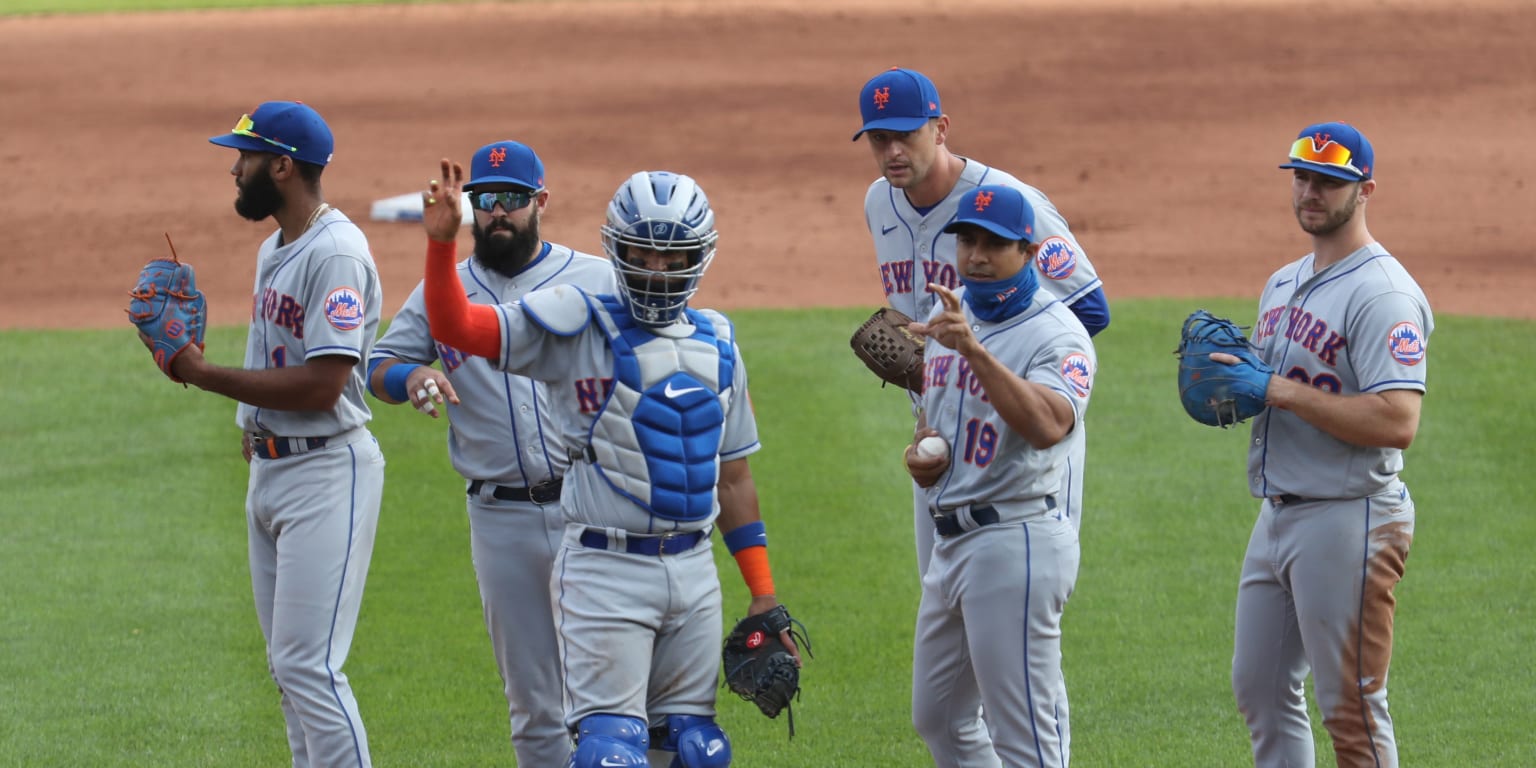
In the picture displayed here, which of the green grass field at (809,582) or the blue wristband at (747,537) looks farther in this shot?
the green grass field at (809,582)

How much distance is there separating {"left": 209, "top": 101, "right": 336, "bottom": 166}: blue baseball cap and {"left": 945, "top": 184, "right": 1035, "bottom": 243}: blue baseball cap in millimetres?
1938

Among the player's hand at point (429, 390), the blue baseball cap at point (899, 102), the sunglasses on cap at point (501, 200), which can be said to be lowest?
the player's hand at point (429, 390)

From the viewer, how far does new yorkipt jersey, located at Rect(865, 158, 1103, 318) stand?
579cm

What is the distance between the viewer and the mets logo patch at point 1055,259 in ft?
19.0

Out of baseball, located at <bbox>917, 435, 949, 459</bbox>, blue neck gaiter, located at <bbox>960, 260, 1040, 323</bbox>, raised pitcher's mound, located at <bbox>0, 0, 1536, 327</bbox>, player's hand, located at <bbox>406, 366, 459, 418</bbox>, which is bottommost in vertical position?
baseball, located at <bbox>917, 435, 949, 459</bbox>

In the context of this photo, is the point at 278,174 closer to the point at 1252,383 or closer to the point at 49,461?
the point at 1252,383

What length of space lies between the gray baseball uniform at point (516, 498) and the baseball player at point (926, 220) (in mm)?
1044

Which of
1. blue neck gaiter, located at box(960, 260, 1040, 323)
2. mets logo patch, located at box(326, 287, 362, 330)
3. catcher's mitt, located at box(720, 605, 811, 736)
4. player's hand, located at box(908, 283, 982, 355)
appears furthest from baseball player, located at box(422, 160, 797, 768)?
mets logo patch, located at box(326, 287, 362, 330)

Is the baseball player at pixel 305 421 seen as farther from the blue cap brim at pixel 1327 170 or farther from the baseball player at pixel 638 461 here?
the blue cap brim at pixel 1327 170

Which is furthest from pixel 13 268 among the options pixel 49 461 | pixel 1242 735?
pixel 1242 735

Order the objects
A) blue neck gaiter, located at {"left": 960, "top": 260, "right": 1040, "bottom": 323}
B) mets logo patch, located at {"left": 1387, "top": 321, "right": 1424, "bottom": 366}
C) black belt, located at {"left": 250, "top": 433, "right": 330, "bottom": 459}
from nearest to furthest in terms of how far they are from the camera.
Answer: blue neck gaiter, located at {"left": 960, "top": 260, "right": 1040, "bottom": 323} → mets logo patch, located at {"left": 1387, "top": 321, "right": 1424, "bottom": 366} → black belt, located at {"left": 250, "top": 433, "right": 330, "bottom": 459}

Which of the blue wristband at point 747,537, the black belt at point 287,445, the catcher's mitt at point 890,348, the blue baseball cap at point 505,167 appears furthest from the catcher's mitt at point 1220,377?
the black belt at point 287,445

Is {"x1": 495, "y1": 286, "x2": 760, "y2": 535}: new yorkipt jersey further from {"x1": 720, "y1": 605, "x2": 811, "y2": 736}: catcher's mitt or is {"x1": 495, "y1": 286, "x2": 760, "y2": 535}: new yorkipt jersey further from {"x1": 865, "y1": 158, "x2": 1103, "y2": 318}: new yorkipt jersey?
{"x1": 865, "y1": 158, "x2": 1103, "y2": 318}: new yorkipt jersey

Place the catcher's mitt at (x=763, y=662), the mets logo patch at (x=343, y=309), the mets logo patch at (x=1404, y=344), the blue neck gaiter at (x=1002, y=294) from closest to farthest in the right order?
the catcher's mitt at (x=763, y=662) < the blue neck gaiter at (x=1002, y=294) < the mets logo patch at (x=1404, y=344) < the mets logo patch at (x=343, y=309)
